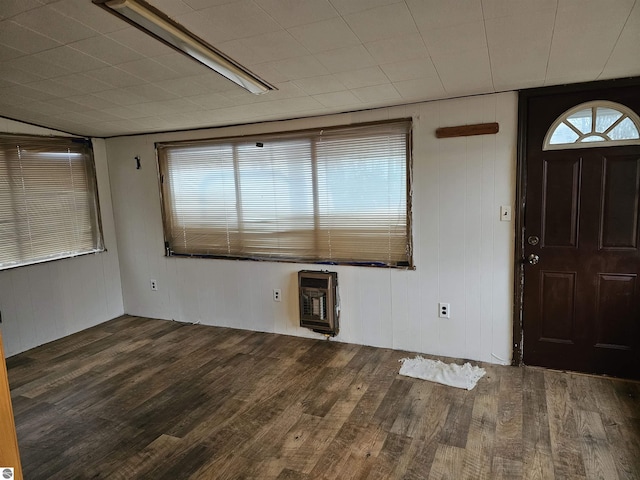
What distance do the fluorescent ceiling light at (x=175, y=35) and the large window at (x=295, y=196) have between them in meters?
1.10

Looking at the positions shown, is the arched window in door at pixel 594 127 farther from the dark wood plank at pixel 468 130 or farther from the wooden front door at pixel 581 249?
the dark wood plank at pixel 468 130

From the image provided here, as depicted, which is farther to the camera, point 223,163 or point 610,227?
point 223,163

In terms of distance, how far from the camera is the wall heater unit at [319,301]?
141 inches

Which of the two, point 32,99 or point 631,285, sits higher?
point 32,99

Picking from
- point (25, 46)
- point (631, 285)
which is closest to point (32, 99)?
point (25, 46)

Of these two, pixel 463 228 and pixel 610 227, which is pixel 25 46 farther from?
pixel 610 227

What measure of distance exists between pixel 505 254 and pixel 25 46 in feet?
11.1

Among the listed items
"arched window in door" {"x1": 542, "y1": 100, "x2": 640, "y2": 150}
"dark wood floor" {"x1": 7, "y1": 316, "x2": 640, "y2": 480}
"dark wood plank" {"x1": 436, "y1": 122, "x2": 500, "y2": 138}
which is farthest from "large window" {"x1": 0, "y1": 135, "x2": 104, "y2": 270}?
"arched window in door" {"x1": 542, "y1": 100, "x2": 640, "y2": 150}

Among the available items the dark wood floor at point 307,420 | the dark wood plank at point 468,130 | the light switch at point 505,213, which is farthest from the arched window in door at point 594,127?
the dark wood floor at point 307,420

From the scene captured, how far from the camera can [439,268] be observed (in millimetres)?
3293

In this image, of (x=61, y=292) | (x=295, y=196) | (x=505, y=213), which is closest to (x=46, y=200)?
(x=61, y=292)

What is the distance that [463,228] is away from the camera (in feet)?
10.4

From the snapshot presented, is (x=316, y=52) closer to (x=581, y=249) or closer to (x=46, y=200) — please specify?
(x=581, y=249)

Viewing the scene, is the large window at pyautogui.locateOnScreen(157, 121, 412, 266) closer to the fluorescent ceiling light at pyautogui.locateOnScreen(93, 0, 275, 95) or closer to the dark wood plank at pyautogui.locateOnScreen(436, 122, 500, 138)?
the dark wood plank at pyautogui.locateOnScreen(436, 122, 500, 138)
